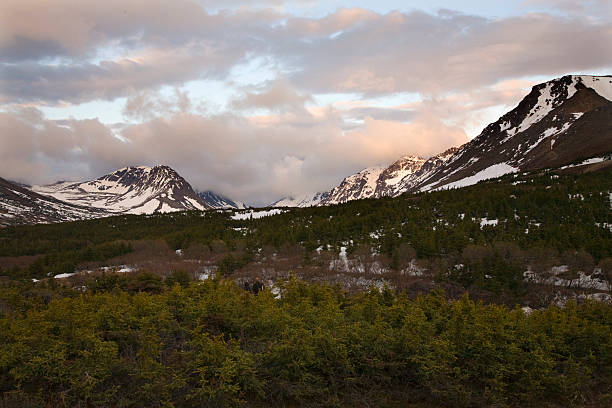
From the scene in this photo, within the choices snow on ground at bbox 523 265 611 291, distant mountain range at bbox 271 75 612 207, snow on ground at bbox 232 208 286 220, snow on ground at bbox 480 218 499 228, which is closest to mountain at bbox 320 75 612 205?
distant mountain range at bbox 271 75 612 207

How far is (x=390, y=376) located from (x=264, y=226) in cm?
8981

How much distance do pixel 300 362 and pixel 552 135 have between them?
17492 centimetres

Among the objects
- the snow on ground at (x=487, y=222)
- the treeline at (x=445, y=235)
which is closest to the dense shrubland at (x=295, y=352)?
the treeline at (x=445, y=235)

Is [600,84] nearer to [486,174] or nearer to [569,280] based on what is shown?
[486,174]

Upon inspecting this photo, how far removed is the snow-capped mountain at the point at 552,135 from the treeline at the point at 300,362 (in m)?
122

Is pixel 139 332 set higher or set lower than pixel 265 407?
higher

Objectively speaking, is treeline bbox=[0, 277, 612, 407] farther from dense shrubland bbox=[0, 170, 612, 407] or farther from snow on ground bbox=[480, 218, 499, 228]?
snow on ground bbox=[480, 218, 499, 228]

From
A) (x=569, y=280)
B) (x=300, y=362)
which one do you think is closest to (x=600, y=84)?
(x=569, y=280)

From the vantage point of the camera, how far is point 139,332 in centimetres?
1638

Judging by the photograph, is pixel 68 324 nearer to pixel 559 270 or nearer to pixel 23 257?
pixel 559 270

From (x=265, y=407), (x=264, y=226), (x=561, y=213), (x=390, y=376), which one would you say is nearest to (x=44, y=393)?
(x=265, y=407)

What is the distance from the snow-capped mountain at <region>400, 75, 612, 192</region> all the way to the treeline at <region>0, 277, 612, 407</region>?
400ft

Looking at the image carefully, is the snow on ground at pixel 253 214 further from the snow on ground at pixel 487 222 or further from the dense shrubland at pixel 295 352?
the dense shrubland at pixel 295 352

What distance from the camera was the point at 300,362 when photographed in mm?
14055
